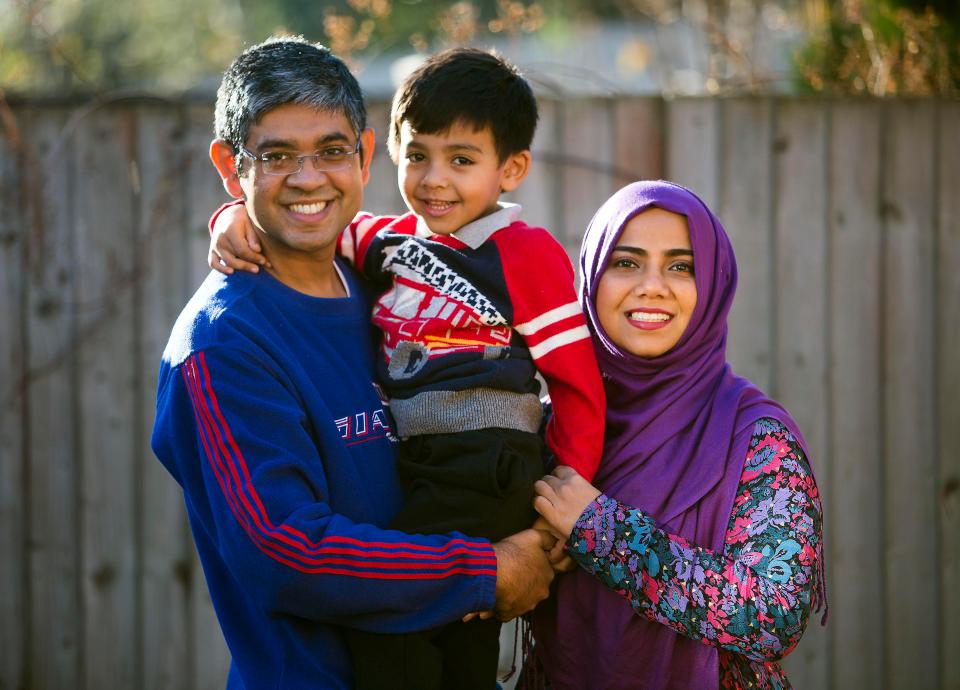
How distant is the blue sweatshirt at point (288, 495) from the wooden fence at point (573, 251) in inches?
70.9

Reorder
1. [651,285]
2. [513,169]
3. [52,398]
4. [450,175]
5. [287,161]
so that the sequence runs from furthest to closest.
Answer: [52,398] < [513,169] < [450,175] < [651,285] < [287,161]

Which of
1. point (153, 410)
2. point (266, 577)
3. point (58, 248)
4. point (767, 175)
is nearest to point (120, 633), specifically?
point (153, 410)

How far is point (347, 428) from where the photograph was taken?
2156 mm

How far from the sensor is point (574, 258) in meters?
3.90

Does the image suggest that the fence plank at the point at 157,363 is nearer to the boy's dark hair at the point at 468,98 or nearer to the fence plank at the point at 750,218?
the boy's dark hair at the point at 468,98

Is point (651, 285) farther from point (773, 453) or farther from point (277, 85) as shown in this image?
point (277, 85)

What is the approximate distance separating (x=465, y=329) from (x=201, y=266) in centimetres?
188

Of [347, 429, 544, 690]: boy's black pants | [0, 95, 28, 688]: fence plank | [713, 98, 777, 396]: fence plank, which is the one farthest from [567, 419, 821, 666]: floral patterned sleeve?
[0, 95, 28, 688]: fence plank

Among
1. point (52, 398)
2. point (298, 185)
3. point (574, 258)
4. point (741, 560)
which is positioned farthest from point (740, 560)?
point (52, 398)

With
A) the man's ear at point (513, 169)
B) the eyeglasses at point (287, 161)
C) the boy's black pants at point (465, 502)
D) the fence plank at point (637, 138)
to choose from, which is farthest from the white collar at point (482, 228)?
the fence plank at point (637, 138)

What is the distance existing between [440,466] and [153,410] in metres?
2.05

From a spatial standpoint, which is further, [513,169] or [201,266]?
[201,266]

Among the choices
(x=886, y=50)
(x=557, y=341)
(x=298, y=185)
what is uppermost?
(x=886, y=50)

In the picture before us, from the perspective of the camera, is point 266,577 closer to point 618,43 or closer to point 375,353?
point 375,353
